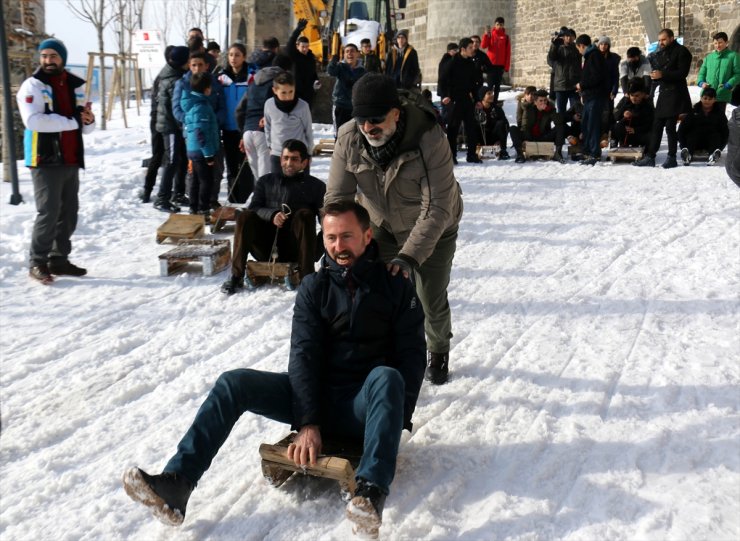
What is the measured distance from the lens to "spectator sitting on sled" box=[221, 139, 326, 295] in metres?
5.74

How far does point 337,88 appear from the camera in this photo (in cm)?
1116

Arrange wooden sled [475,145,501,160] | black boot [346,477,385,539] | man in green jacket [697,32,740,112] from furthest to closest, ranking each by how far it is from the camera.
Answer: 1. wooden sled [475,145,501,160]
2. man in green jacket [697,32,740,112]
3. black boot [346,477,385,539]

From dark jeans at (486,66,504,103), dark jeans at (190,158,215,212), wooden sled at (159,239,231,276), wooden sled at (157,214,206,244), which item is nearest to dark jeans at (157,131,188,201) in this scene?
dark jeans at (190,158,215,212)

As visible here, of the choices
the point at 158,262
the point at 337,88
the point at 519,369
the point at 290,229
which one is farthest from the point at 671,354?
the point at 337,88

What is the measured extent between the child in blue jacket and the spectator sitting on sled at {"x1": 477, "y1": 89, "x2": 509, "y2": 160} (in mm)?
6169

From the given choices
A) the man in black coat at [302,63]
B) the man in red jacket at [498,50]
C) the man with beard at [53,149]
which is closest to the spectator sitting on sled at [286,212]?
the man with beard at [53,149]

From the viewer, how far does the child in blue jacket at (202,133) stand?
7.62m

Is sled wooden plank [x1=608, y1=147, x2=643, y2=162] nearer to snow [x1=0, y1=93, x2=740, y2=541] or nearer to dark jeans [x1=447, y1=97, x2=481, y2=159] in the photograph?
dark jeans [x1=447, y1=97, x2=481, y2=159]

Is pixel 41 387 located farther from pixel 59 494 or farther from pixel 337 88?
pixel 337 88

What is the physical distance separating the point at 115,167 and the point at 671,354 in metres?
8.54

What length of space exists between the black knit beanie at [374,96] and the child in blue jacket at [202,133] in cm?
459

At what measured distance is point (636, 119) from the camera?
1209cm

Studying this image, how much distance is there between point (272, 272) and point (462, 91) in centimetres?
684

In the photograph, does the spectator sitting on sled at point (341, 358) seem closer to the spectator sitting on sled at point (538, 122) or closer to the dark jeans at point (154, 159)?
the dark jeans at point (154, 159)
